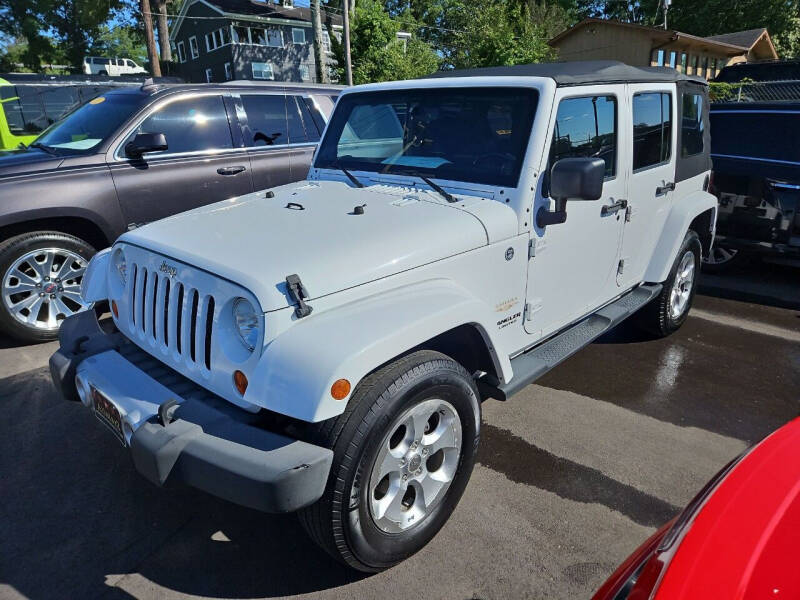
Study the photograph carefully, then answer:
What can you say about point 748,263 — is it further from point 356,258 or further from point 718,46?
point 718,46

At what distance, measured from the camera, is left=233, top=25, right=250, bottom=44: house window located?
108 feet

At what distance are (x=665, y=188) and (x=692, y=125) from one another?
2.77 feet

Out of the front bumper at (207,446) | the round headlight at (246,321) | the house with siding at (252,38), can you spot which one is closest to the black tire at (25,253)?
the front bumper at (207,446)

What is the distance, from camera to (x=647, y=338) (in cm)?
495

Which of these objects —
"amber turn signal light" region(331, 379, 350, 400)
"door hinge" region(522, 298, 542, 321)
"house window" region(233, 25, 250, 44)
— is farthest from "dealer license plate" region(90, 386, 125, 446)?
"house window" region(233, 25, 250, 44)

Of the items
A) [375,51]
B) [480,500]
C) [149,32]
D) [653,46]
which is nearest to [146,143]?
[480,500]

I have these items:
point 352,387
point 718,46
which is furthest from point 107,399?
point 718,46

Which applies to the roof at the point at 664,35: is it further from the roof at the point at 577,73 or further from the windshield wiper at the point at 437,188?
the windshield wiper at the point at 437,188

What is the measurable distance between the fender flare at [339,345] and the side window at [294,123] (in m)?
4.20

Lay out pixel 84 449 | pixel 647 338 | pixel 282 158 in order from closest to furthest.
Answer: pixel 84 449
pixel 647 338
pixel 282 158

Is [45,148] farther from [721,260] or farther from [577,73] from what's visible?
[721,260]

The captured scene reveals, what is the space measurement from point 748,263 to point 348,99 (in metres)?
5.82

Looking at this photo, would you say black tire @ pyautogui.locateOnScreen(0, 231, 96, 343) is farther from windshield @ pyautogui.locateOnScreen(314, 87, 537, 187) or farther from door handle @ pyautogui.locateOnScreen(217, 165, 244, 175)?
windshield @ pyautogui.locateOnScreen(314, 87, 537, 187)

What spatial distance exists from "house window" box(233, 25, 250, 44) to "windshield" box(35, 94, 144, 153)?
3112 centimetres
